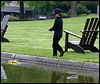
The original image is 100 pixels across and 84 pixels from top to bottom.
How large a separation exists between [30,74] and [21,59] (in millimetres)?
2980

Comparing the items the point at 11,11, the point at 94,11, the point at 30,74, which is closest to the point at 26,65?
the point at 30,74

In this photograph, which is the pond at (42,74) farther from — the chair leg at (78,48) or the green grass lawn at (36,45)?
the chair leg at (78,48)

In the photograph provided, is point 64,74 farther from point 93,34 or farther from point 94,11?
point 94,11

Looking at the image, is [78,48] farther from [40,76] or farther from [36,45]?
[40,76]

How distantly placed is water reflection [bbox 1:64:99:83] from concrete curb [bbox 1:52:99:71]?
0.84 meters

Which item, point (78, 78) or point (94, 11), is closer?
point (78, 78)

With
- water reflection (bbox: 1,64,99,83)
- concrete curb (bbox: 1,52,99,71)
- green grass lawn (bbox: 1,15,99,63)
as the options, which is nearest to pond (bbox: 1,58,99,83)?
water reflection (bbox: 1,64,99,83)

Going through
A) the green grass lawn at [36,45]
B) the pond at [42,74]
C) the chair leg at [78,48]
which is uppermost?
the pond at [42,74]

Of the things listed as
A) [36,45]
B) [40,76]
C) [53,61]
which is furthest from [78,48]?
[40,76]

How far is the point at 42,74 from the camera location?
895 centimetres

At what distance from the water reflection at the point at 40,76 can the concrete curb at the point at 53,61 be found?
84cm

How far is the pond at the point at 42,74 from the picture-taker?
8.05m

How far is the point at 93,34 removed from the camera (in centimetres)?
1299

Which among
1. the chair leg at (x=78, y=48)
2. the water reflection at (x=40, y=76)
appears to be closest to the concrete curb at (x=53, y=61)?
the water reflection at (x=40, y=76)
